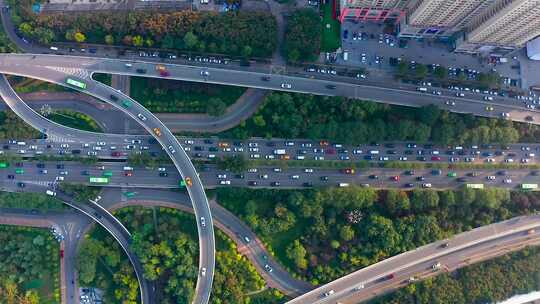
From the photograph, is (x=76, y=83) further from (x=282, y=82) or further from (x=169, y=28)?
(x=282, y=82)

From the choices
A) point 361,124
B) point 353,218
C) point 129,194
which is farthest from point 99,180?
point 361,124

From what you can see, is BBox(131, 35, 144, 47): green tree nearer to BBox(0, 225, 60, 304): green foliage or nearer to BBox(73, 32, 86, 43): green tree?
BBox(73, 32, 86, 43): green tree

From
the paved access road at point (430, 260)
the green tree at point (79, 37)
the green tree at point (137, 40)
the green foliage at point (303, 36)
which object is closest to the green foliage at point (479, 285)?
the paved access road at point (430, 260)

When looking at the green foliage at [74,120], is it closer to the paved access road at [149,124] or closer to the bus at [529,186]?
the paved access road at [149,124]

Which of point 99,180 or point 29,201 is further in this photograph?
point 99,180

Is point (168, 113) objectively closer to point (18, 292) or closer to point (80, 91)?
point (80, 91)

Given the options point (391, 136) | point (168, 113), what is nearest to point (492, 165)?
point (391, 136)

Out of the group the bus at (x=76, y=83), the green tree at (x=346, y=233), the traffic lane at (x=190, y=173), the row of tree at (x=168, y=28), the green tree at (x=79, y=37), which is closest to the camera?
the traffic lane at (x=190, y=173)
